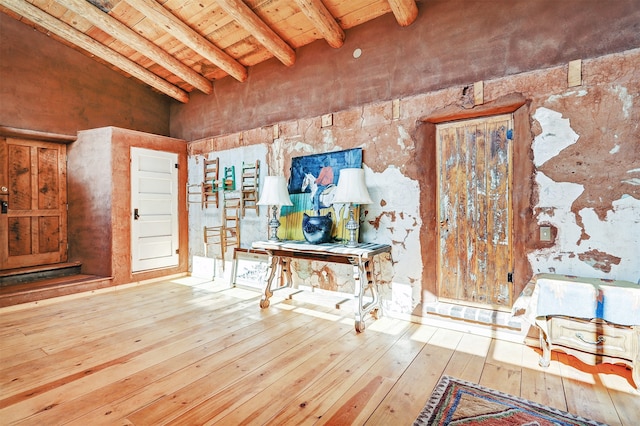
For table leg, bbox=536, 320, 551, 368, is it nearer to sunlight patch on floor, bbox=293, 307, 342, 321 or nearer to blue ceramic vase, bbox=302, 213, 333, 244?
sunlight patch on floor, bbox=293, 307, 342, 321

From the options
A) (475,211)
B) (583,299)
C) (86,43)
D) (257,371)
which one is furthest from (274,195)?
(86,43)

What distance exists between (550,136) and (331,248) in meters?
2.14

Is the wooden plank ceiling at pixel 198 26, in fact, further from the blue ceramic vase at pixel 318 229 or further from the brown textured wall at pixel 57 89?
the blue ceramic vase at pixel 318 229

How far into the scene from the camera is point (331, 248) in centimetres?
318

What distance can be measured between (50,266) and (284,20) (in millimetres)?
4845

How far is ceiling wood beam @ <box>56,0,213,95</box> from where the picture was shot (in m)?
3.89

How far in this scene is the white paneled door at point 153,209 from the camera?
4906mm

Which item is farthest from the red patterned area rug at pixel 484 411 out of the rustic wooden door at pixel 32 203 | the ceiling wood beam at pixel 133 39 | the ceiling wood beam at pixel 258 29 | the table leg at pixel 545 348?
the rustic wooden door at pixel 32 203

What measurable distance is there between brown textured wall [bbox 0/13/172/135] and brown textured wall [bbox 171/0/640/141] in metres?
2.25

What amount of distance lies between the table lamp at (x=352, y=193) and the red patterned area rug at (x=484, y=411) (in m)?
1.60

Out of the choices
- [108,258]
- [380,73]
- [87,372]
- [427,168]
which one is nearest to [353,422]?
[87,372]

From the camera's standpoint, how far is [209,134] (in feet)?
17.6

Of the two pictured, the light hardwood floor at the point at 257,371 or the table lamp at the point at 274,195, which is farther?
the table lamp at the point at 274,195

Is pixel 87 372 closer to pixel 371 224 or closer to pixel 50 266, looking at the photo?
pixel 371 224
